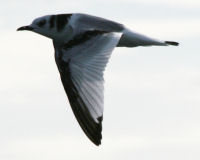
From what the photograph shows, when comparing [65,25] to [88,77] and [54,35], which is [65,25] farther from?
[88,77]

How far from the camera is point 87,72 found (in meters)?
12.3

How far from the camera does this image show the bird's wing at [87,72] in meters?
11.9

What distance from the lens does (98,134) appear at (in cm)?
1166

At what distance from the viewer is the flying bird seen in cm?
1191

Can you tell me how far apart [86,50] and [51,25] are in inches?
36.1

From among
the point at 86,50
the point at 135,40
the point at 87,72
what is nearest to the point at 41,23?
the point at 86,50

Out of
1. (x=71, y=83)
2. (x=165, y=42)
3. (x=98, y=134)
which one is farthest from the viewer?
(x=165, y=42)

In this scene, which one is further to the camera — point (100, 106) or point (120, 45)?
point (120, 45)

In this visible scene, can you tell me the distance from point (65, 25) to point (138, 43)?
99 centimetres

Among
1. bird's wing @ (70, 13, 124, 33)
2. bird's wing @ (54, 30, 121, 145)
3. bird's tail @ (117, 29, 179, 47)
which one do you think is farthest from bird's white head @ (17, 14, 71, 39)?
bird's tail @ (117, 29, 179, 47)

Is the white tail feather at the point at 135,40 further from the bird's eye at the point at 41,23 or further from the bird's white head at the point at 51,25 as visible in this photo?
the bird's eye at the point at 41,23

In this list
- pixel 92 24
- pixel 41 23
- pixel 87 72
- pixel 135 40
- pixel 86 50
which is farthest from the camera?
pixel 41 23

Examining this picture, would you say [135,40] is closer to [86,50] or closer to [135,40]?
[135,40]

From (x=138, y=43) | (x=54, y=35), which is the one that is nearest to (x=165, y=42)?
(x=138, y=43)
